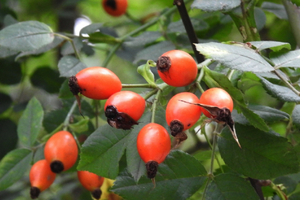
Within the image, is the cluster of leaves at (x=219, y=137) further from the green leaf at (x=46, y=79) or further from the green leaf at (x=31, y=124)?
the green leaf at (x=46, y=79)

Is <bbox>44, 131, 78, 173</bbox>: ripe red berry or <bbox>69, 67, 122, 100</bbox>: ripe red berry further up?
<bbox>69, 67, 122, 100</bbox>: ripe red berry

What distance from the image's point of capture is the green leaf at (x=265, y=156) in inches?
39.5

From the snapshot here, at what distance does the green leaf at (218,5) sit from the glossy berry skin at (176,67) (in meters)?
0.34

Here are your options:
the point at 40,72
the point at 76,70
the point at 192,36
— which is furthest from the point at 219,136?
the point at 40,72

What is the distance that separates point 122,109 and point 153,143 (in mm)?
118

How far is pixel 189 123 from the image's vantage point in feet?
2.69

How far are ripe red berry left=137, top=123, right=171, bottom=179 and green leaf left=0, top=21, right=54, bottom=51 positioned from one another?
2.28 ft

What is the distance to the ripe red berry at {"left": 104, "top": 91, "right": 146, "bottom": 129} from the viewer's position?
0.83 meters

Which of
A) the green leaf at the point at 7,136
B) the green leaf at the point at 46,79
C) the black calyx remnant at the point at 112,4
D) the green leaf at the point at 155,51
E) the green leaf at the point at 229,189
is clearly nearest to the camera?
the green leaf at the point at 229,189

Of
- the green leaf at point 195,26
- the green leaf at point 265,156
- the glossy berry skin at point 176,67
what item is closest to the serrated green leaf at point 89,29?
the green leaf at point 195,26

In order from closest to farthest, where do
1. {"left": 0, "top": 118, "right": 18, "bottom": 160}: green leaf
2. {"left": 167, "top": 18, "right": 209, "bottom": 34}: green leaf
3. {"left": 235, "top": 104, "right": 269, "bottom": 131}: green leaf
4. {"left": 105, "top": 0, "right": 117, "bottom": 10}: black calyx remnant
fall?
1. {"left": 235, "top": 104, "right": 269, "bottom": 131}: green leaf
2. {"left": 167, "top": 18, "right": 209, "bottom": 34}: green leaf
3. {"left": 0, "top": 118, "right": 18, "bottom": 160}: green leaf
4. {"left": 105, "top": 0, "right": 117, "bottom": 10}: black calyx remnant

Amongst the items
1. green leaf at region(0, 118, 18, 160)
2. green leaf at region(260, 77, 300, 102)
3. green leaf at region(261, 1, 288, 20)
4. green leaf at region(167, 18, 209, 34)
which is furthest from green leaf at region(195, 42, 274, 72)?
green leaf at region(0, 118, 18, 160)

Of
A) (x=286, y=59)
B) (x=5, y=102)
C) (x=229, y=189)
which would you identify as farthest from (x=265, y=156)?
(x=5, y=102)

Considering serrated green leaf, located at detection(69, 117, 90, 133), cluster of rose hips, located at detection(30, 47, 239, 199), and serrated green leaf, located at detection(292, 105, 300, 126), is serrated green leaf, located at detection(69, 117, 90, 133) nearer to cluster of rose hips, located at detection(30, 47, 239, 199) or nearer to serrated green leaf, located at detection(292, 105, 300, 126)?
cluster of rose hips, located at detection(30, 47, 239, 199)
